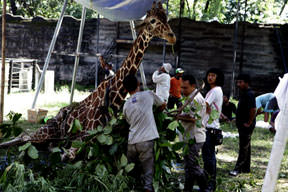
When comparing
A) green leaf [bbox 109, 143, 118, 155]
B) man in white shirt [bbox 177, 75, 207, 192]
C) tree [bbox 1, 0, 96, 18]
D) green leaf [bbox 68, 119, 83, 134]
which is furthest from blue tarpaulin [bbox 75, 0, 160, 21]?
tree [bbox 1, 0, 96, 18]

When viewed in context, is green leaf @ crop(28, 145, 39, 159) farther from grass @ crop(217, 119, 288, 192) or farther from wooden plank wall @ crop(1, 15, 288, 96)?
wooden plank wall @ crop(1, 15, 288, 96)

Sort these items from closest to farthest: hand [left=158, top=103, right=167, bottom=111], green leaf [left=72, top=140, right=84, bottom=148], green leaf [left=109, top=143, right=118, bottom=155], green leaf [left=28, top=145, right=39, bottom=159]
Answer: green leaf [left=28, top=145, right=39, bottom=159] < green leaf [left=72, top=140, right=84, bottom=148] < green leaf [left=109, top=143, right=118, bottom=155] < hand [left=158, top=103, right=167, bottom=111]

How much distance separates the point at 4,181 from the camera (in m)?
3.86

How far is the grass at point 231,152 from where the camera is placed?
19.6 feet

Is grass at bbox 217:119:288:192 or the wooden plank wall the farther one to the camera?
the wooden plank wall

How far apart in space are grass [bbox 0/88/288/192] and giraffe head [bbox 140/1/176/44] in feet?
7.02

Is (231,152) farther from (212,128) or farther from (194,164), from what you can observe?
(194,164)

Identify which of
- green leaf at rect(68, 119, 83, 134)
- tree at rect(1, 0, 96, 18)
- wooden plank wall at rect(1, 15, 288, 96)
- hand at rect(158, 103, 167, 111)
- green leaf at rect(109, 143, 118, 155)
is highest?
tree at rect(1, 0, 96, 18)

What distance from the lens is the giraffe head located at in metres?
6.17

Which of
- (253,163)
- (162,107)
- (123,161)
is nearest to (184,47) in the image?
(253,163)

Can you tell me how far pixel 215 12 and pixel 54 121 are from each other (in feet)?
50.2

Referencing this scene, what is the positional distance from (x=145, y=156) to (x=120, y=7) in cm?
367

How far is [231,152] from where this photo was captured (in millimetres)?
8305

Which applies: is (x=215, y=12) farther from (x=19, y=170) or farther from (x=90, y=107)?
(x=19, y=170)
